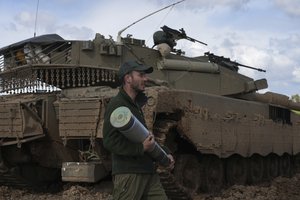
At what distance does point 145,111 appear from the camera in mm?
7941

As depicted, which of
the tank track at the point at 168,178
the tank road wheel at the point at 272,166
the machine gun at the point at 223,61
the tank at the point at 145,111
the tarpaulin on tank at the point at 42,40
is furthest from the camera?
the tank road wheel at the point at 272,166

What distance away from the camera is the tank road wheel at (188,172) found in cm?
891

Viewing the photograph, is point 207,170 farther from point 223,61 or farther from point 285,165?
point 285,165

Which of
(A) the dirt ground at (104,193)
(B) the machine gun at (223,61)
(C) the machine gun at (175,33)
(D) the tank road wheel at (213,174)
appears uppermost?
(C) the machine gun at (175,33)

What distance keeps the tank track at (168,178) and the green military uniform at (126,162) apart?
11.3 ft

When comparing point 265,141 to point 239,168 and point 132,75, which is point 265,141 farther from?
point 132,75

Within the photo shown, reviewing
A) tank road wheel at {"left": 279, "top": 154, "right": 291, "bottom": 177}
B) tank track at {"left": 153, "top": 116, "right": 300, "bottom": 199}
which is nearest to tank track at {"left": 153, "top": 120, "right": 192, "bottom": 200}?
tank track at {"left": 153, "top": 116, "right": 300, "bottom": 199}

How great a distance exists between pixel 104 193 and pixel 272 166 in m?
5.32

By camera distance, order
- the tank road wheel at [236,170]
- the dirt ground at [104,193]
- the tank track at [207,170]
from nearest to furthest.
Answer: the tank track at [207,170], the dirt ground at [104,193], the tank road wheel at [236,170]

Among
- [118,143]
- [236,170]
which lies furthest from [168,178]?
[118,143]

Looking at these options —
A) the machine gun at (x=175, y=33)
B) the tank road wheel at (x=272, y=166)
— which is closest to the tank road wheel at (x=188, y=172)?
the machine gun at (x=175, y=33)

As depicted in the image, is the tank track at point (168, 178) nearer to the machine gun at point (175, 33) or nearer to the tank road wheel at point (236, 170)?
the tank road wheel at point (236, 170)

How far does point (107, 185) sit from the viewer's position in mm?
9258

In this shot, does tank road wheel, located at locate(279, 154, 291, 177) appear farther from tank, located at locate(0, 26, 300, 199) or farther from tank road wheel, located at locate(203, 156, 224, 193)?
tank road wheel, located at locate(203, 156, 224, 193)
